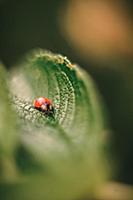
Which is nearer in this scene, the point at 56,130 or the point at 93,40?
the point at 56,130

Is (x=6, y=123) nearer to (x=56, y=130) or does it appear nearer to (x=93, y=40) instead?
(x=56, y=130)

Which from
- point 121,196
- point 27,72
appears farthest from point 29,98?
point 121,196

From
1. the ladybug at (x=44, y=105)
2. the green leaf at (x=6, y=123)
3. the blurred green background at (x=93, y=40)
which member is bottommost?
the green leaf at (x=6, y=123)

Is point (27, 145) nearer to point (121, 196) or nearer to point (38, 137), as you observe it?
point (38, 137)

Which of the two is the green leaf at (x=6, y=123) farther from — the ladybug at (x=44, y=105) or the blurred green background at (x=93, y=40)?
the blurred green background at (x=93, y=40)

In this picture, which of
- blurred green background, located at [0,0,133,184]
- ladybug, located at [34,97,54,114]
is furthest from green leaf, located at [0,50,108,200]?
blurred green background, located at [0,0,133,184]

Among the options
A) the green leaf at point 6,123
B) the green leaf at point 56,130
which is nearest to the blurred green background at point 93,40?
the green leaf at point 56,130

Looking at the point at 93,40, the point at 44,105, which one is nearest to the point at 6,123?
the point at 44,105
